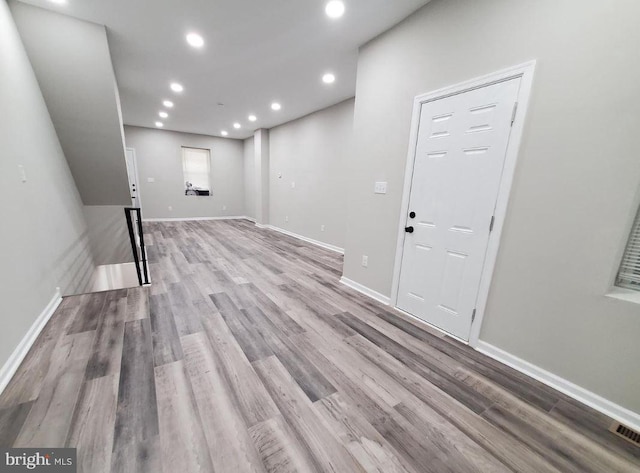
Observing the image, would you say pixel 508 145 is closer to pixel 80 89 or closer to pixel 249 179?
pixel 80 89

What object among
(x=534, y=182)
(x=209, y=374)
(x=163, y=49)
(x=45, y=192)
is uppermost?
(x=163, y=49)

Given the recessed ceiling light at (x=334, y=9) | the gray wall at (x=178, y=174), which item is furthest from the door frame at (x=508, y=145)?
the gray wall at (x=178, y=174)

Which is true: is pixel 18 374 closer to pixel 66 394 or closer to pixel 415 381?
pixel 66 394

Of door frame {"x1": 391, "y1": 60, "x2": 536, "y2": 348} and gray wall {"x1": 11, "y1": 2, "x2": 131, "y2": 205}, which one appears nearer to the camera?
door frame {"x1": 391, "y1": 60, "x2": 536, "y2": 348}

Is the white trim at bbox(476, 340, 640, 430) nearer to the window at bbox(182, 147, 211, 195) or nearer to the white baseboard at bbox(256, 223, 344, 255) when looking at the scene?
the white baseboard at bbox(256, 223, 344, 255)

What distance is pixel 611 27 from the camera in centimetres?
135

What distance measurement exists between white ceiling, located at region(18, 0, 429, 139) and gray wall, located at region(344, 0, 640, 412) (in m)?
0.82

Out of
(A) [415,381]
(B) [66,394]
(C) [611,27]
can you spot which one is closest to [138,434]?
(B) [66,394]

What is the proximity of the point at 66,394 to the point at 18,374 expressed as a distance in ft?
1.56

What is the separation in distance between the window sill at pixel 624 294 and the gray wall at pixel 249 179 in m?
8.06

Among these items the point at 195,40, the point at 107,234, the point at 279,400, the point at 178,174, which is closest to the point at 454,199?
the point at 279,400

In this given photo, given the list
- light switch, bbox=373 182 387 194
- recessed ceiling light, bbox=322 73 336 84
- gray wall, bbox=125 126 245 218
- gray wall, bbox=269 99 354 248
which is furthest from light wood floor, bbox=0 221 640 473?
gray wall, bbox=125 126 245 218

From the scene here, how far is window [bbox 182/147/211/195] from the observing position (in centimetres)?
796

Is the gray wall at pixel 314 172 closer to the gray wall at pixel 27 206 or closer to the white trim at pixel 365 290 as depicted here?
the white trim at pixel 365 290
